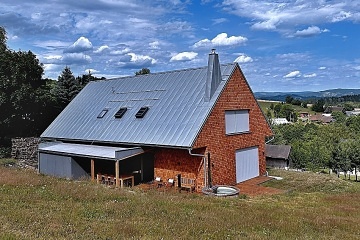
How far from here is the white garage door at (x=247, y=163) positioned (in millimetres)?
20609

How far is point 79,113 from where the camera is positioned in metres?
25.0

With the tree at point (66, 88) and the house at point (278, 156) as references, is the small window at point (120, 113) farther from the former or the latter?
the house at point (278, 156)

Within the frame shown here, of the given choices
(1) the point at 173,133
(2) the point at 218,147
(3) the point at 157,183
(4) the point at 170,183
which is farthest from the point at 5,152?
(2) the point at 218,147

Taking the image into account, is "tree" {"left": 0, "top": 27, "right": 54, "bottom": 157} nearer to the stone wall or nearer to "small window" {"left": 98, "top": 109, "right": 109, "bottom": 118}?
the stone wall

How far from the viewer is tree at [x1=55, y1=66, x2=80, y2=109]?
35.9 metres

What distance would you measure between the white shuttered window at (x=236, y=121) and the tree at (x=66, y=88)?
854 inches

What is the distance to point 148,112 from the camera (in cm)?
2069

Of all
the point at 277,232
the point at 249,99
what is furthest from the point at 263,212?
the point at 249,99

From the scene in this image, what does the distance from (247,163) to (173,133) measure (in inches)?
239

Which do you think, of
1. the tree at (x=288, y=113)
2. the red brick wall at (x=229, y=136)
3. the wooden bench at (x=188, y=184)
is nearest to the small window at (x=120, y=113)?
the wooden bench at (x=188, y=184)

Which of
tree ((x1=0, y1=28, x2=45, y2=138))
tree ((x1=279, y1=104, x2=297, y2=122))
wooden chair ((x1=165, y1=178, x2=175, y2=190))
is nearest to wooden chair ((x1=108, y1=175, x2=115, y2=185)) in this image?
wooden chair ((x1=165, y1=178, x2=175, y2=190))

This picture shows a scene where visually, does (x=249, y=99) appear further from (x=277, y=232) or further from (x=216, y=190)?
(x=277, y=232)

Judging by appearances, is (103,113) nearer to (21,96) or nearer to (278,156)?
(21,96)

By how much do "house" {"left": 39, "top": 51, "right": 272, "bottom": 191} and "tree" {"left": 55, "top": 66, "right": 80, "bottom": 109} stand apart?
489 inches
